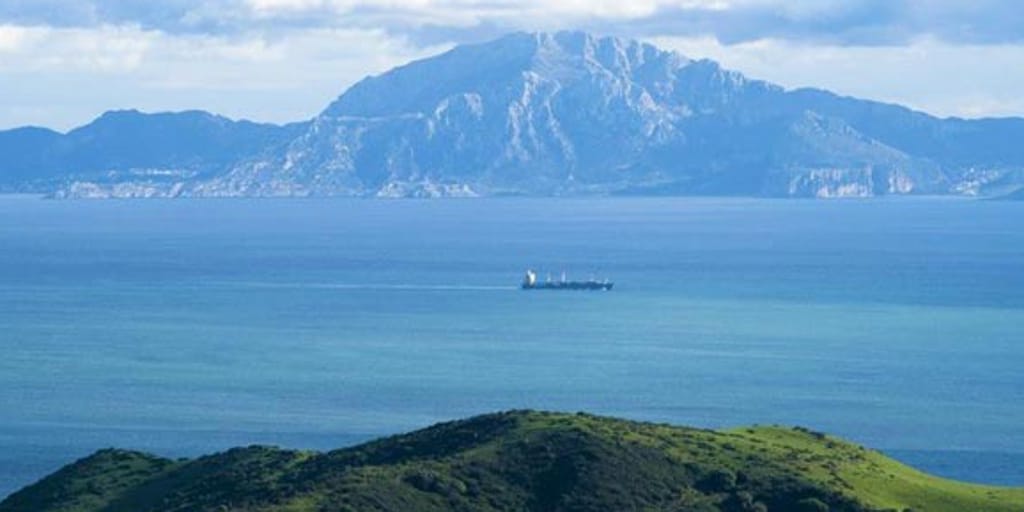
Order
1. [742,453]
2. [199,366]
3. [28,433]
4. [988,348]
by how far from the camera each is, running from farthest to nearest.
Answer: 1. [988,348]
2. [199,366]
3. [28,433]
4. [742,453]

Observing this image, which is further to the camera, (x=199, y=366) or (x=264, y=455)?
(x=199, y=366)

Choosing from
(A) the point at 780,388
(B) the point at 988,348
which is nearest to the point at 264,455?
(A) the point at 780,388

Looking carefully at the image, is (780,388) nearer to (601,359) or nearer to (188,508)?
(601,359)

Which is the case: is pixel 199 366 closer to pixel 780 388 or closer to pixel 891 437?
pixel 780 388

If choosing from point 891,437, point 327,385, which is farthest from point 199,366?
point 891,437

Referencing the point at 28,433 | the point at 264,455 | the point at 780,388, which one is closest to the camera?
the point at 264,455

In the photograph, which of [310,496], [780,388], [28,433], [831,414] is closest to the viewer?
[310,496]
